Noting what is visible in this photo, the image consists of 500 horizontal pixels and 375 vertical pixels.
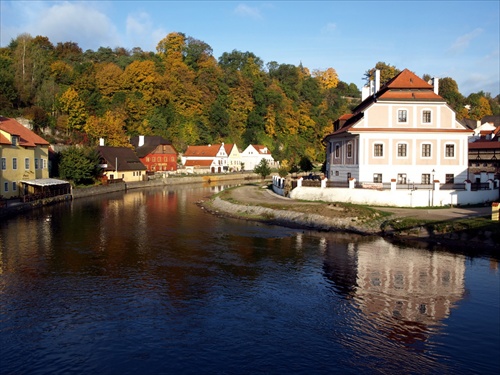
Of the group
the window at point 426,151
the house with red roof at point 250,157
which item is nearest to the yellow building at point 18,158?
the window at point 426,151

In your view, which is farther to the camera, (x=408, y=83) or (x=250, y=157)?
(x=250, y=157)

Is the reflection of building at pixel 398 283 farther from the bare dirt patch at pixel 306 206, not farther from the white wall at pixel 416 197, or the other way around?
the white wall at pixel 416 197

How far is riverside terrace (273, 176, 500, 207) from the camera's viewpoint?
1463 inches

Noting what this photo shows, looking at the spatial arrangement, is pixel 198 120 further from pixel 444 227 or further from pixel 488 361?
pixel 488 361

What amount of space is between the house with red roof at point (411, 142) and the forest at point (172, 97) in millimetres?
40163

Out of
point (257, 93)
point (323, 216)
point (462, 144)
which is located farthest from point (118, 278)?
point (257, 93)

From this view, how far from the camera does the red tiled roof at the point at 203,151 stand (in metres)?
104

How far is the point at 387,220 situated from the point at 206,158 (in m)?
73.5

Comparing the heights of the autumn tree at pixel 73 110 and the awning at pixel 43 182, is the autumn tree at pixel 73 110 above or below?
above

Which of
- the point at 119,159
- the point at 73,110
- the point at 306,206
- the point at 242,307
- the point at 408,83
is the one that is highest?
the point at 73,110

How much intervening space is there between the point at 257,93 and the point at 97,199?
259 feet

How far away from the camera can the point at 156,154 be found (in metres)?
90.4

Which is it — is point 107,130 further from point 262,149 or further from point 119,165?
point 262,149

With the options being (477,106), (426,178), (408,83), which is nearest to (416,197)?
(426,178)
